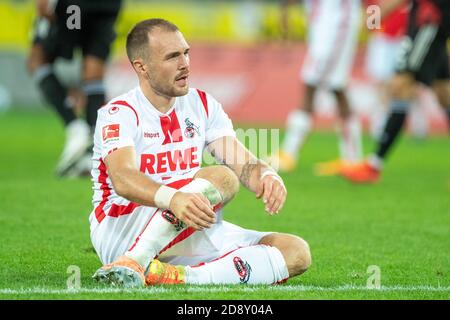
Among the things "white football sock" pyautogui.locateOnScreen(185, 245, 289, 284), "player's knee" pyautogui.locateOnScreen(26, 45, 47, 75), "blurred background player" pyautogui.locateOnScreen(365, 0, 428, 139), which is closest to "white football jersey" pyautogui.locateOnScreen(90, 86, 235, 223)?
"white football sock" pyautogui.locateOnScreen(185, 245, 289, 284)

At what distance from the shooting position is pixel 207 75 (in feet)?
59.1

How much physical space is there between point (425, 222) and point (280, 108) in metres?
9.99

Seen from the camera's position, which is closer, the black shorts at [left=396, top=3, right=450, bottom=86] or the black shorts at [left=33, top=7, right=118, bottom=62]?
the black shorts at [left=33, top=7, right=118, bottom=62]

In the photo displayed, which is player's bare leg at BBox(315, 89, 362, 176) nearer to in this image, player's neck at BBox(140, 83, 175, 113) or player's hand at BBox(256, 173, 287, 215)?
player's neck at BBox(140, 83, 175, 113)

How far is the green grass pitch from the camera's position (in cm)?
494

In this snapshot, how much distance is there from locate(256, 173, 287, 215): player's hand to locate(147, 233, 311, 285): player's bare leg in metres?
0.25

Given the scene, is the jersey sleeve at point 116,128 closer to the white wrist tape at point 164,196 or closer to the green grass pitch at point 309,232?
the white wrist tape at point 164,196

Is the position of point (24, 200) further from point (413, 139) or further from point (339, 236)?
point (413, 139)

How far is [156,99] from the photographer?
17.5 ft

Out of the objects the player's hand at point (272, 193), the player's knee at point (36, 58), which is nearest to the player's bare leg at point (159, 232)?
the player's hand at point (272, 193)

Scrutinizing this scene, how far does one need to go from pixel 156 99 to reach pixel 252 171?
0.57 m

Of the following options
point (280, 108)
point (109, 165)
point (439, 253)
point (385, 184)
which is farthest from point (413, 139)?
point (109, 165)

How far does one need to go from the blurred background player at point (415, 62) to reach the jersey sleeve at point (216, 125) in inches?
177
